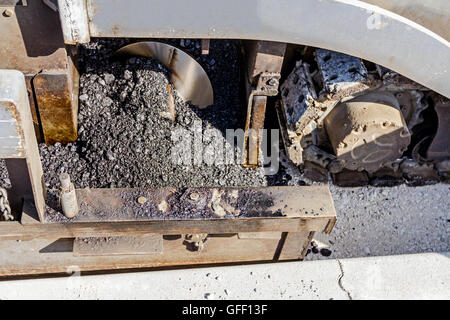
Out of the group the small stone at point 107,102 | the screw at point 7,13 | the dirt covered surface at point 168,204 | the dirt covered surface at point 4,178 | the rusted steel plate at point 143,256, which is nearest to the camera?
the dirt covered surface at point 168,204

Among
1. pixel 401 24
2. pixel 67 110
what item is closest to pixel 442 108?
pixel 401 24

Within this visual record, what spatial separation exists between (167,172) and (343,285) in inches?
54.9

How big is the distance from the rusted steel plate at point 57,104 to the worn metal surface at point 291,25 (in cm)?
57

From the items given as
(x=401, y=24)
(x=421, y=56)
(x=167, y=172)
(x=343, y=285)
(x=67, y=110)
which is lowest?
(x=343, y=285)

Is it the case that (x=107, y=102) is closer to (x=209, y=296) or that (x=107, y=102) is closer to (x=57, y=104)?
(x=57, y=104)

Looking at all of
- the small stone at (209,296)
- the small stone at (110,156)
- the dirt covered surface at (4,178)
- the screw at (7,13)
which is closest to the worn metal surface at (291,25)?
the screw at (7,13)

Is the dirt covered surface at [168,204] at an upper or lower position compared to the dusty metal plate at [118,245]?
upper

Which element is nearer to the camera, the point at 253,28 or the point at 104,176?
the point at 253,28

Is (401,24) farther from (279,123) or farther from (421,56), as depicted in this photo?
(279,123)

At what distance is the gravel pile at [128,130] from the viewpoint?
3426 millimetres

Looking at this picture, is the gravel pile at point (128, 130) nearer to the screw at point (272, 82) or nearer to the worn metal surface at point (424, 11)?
the screw at point (272, 82)

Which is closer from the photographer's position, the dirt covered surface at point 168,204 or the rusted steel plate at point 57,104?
the dirt covered surface at point 168,204

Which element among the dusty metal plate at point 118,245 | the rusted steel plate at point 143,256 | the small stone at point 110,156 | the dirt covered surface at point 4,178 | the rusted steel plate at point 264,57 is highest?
the rusted steel plate at point 264,57

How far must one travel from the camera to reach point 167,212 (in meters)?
2.71
